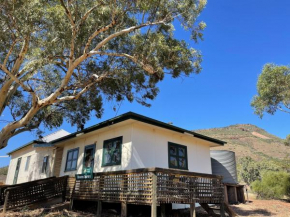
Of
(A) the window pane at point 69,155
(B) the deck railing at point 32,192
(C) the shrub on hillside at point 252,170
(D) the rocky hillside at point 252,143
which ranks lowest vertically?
(B) the deck railing at point 32,192

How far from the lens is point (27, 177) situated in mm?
16344

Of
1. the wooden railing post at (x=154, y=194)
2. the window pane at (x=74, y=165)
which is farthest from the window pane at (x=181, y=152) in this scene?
the window pane at (x=74, y=165)

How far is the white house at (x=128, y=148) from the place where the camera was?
938cm

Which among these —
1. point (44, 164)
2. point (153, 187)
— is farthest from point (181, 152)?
point (44, 164)

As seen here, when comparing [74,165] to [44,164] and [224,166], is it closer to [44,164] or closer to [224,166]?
[44,164]

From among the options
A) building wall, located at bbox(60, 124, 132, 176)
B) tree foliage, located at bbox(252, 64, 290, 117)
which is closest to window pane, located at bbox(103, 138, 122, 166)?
building wall, located at bbox(60, 124, 132, 176)

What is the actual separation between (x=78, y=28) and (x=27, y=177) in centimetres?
1253

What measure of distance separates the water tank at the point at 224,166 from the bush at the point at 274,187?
3194mm

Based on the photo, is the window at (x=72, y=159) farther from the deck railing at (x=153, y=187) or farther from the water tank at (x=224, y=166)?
the water tank at (x=224, y=166)

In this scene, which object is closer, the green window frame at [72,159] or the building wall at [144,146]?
the building wall at [144,146]

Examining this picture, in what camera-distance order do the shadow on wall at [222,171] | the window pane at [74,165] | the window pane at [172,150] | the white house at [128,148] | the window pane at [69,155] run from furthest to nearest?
the shadow on wall at [222,171] < the window pane at [69,155] < the window pane at [74,165] < the window pane at [172,150] < the white house at [128,148]

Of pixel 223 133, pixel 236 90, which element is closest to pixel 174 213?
pixel 236 90

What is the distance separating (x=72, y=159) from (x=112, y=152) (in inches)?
144

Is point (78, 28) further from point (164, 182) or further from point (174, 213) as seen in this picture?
point (174, 213)
